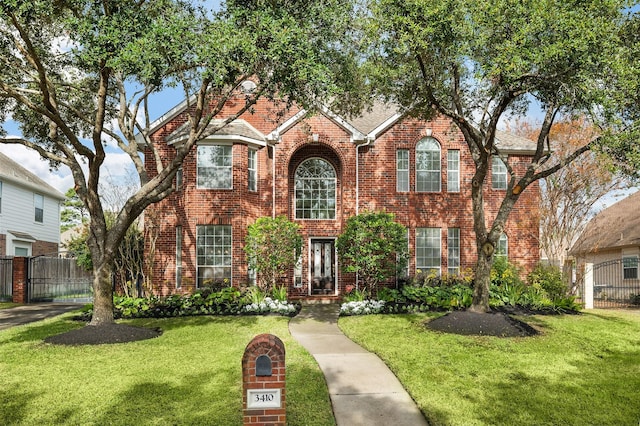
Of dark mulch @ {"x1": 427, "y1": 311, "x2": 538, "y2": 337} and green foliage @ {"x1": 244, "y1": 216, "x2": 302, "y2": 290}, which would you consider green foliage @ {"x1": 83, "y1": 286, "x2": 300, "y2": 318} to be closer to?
green foliage @ {"x1": 244, "y1": 216, "x2": 302, "y2": 290}

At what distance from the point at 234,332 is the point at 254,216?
691cm

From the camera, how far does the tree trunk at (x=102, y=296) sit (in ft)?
38.7

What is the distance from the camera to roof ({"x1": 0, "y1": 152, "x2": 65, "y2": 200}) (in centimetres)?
2515

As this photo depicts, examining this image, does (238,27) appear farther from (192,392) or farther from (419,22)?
(192,392)

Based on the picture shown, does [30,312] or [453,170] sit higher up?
[453,170]

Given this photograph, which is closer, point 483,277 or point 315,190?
point 483,277

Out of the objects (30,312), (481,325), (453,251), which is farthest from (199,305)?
(453,251)

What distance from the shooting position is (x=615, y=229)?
26.2 m

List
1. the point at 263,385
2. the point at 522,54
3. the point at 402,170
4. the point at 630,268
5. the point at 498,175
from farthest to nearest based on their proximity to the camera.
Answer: the point at 630,268, the point at 498,175, the point at 402,170, the point at 522,54, the point at 263,385

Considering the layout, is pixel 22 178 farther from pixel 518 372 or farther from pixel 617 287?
pixel 617 287

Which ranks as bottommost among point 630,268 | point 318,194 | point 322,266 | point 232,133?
point 630,268

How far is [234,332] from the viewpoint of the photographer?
11930 mm

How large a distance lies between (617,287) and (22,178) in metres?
31.2

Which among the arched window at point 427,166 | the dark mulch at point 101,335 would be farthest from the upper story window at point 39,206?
the arched window at point 427,166
